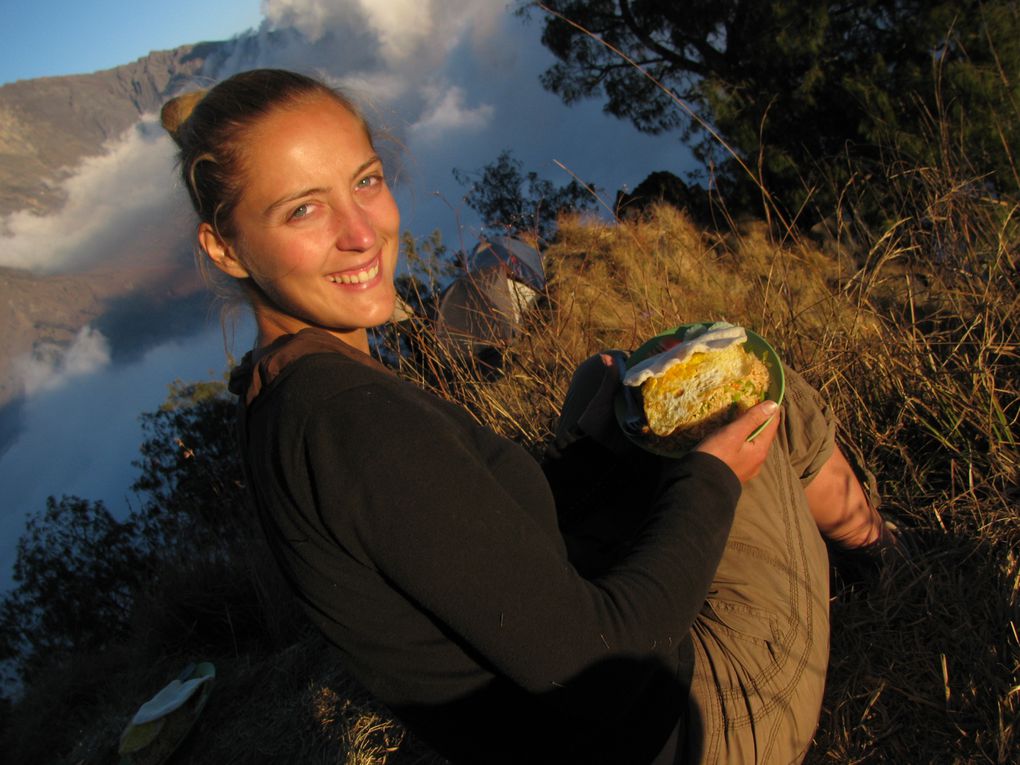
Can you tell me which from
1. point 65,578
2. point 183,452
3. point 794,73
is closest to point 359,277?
point 183,452

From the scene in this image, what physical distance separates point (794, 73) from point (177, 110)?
827 centimetres

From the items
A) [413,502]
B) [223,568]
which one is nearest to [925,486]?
[413,502]

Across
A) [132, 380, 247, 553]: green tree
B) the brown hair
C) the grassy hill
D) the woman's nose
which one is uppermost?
the brown hair

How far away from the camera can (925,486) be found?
6.01ft

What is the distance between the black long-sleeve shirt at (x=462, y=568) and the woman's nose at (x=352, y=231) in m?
0.19

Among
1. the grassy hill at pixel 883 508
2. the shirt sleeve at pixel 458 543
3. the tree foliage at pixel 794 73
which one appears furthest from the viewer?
the tree foliage at pixel 794 73

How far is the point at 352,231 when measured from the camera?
42.0 inches

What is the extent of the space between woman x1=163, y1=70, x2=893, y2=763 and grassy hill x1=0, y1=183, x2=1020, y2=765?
376 millimetres

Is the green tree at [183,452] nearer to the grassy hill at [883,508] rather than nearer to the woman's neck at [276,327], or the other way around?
the grassy hill at [883,508]

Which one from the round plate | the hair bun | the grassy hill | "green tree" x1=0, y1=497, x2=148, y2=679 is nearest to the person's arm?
the grassy hill

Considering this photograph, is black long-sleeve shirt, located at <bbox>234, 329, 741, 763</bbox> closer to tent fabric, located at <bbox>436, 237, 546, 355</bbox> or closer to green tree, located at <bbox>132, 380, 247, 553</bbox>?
tent fabric, located at <bbox>436, 237, 546, 355</bbox>

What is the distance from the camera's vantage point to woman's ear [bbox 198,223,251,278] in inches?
44.1

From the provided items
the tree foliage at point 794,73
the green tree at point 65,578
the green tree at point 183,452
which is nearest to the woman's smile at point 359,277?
the tree foliage at point 794,73

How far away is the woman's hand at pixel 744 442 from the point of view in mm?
1018
